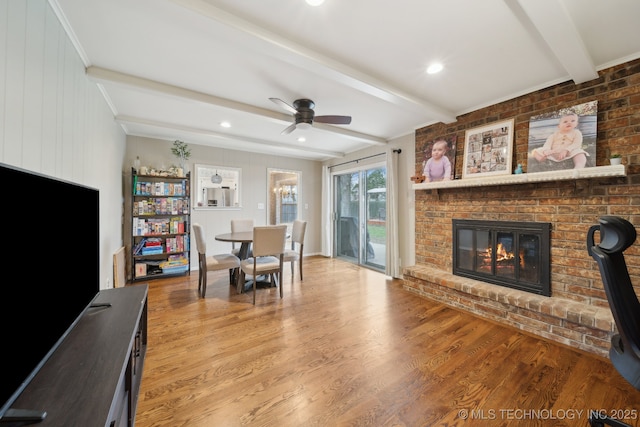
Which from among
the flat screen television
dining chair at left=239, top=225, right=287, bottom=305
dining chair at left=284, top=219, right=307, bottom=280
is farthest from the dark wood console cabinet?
dining chair at left=284, top=219, right=307, bottom=280

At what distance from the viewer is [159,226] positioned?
414cm

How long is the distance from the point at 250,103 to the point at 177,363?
8.88 feet

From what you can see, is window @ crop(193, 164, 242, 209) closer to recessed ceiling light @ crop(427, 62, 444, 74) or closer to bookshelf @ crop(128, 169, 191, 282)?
bookshelf @ crop(128, 169, 191, 282)

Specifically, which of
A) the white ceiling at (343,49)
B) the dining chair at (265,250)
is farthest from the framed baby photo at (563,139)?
the dining chair at (265,250)

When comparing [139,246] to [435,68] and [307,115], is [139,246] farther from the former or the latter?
[435,68]

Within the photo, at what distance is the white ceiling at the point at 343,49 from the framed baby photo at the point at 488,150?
1.04ft

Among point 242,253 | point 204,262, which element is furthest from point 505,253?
point 204,262

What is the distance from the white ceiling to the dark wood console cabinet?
1.82 meters

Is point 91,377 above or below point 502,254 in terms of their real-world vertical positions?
below

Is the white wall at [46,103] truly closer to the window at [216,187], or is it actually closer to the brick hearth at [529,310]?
the window at [216,187]

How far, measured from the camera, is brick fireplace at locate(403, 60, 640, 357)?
83.4 inches

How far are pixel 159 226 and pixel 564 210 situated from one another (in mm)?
5347

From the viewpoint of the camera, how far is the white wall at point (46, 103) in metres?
1.18

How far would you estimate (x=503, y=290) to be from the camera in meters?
2.75
